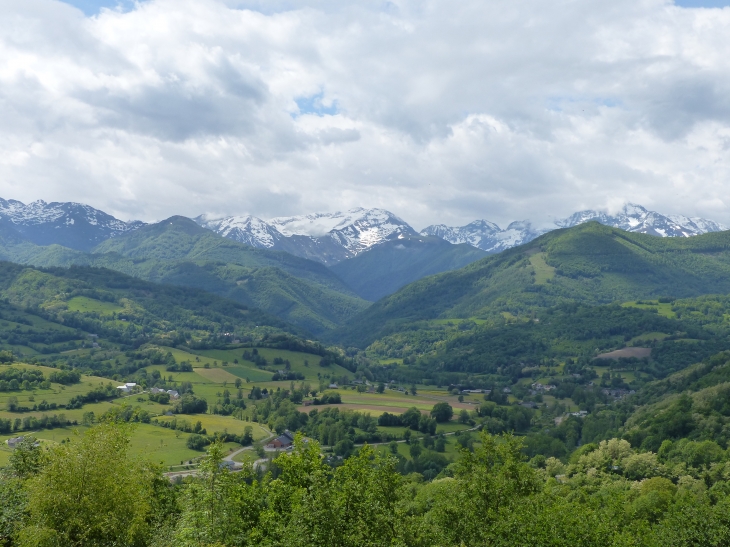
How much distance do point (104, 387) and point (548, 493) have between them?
165654mm

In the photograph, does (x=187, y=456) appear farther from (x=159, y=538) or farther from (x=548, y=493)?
(x=548, y=493)

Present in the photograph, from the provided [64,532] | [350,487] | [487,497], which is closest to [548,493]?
[487,497]

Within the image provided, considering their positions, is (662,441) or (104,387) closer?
(662,441)

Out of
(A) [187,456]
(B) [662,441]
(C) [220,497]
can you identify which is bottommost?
(A) [187,456]

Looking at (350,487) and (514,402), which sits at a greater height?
(350,487)

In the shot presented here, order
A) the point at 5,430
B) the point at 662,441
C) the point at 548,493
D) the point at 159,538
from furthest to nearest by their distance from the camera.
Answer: the point at 5,430 < the point at 662,441 < the point at 548,493 < the point at 159,538

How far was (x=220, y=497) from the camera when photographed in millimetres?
39781

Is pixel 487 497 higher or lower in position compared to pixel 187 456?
higher

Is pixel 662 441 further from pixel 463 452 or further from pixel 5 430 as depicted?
pixel 5 430

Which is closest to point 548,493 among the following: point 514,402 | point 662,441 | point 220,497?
point 220,497

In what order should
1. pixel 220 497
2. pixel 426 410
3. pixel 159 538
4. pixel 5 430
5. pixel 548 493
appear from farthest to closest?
pixel 426 410
pixel 5 430
pixel 548 493
pixel 159 538
pixel 220 497

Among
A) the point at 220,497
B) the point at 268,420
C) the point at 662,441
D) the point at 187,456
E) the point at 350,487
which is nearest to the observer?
the point at 350,487

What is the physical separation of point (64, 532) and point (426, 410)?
484ft

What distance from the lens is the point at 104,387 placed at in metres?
185
